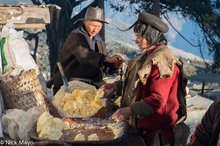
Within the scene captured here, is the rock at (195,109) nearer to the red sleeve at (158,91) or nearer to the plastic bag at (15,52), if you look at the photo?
the red sleeve at (158,91)

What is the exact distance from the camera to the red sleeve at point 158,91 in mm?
2250

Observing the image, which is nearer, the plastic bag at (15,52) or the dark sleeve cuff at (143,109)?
the dark sleeve cuff at (143,109)

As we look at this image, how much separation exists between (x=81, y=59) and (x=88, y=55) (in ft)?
0.49

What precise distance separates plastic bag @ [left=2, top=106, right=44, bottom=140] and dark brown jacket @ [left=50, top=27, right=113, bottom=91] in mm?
1616

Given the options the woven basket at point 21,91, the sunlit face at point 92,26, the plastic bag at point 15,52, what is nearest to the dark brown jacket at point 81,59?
the sunlit face at point 92,26

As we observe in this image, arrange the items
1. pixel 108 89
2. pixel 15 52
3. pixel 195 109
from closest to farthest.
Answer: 1. pixel 15 52
2. pixel 108 89
3. pixel 195 109

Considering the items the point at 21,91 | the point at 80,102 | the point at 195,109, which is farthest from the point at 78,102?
the point at 195,109

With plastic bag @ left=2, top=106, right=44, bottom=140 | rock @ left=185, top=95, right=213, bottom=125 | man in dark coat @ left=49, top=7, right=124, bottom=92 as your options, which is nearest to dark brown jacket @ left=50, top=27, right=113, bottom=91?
man in dark coat @ left=49, top=7, right=124, bottom=92

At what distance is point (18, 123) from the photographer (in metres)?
2.55

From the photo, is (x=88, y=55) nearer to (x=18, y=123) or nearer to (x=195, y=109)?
(x=18, y=123)

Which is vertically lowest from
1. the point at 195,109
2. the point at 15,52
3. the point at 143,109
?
the point at 195,109

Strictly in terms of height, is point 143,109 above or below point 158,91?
below

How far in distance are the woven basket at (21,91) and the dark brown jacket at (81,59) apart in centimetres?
132

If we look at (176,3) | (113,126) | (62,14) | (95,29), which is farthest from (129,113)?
(62,14)
